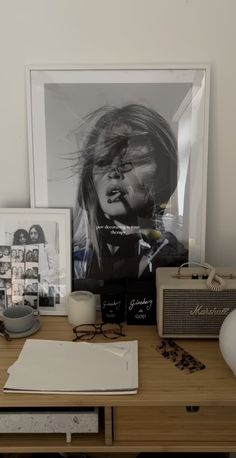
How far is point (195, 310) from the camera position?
3.87 ft

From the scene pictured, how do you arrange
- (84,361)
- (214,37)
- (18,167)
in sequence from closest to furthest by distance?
(84,361) → (214,37) → (18,167)

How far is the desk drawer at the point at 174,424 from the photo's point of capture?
1.02 m

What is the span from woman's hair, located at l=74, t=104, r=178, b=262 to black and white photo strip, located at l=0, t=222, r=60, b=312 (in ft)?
0.35

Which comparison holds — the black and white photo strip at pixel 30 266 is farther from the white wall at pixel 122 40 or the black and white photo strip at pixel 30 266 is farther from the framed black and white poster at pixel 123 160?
the white wall at pixel 122 40

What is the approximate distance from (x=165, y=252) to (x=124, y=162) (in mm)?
297

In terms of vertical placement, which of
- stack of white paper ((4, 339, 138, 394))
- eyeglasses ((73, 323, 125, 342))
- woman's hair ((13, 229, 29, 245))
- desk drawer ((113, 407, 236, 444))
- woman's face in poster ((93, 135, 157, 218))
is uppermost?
woman's face in poster ((93, 135, 157, 218))

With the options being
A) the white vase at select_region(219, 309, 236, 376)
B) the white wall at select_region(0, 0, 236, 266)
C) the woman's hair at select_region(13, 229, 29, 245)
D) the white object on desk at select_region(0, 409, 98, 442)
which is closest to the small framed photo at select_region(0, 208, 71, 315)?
the woman's hair at select_region(13, 229, 29, 245)

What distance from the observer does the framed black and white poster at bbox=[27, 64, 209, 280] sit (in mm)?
1261

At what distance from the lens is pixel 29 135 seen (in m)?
1.30

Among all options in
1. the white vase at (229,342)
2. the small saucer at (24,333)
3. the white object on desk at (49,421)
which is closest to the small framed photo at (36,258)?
the small saucer at (24,333)

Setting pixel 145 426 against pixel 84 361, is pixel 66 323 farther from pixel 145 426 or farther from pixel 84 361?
pixel 145 426

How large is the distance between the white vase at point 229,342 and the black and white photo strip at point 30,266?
52cm

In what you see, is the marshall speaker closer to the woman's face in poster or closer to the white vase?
the white vase

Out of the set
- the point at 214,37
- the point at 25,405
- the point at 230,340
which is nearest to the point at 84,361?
the point at 25,405
